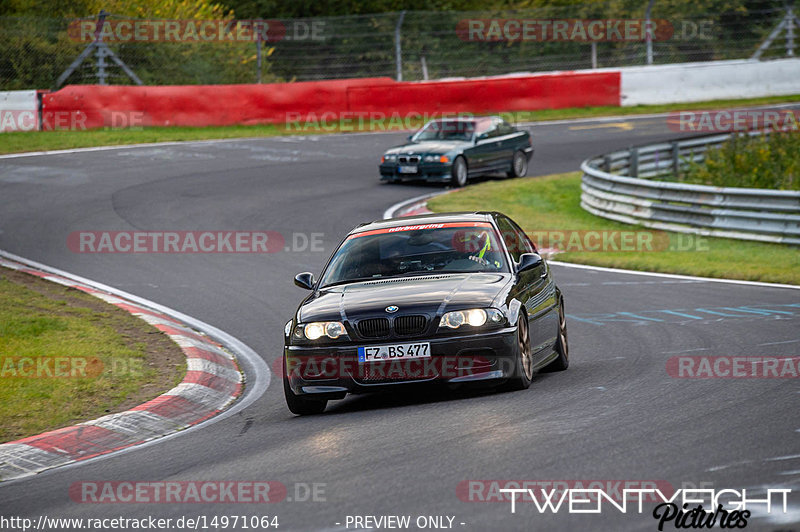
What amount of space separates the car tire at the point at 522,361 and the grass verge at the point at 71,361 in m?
2.80

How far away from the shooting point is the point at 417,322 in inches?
316

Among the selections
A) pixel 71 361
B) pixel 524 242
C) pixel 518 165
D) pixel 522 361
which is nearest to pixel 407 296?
pixel 522 361

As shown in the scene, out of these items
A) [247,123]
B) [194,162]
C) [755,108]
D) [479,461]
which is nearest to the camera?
[479,461]

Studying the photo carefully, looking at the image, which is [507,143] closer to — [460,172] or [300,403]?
[460,172]

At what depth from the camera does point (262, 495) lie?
5.81 meters

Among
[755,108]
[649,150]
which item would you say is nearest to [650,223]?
[649,150]

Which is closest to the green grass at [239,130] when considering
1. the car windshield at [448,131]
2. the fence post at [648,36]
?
the fence post at [648,36]

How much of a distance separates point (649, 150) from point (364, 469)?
22033 mm

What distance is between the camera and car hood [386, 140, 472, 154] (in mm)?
24953

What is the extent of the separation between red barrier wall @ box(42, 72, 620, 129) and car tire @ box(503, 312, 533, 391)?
921 inches

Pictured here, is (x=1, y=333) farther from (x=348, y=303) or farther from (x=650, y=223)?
(x=650, y=223)

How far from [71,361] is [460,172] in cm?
1602

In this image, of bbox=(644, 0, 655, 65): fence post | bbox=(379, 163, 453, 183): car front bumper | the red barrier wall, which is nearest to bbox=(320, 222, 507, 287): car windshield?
bbox=(379, 163, 453, 183): car front bumper

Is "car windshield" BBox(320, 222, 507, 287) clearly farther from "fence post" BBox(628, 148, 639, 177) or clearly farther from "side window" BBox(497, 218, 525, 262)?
"fence post" BBox(628, 148, 639, 177)
